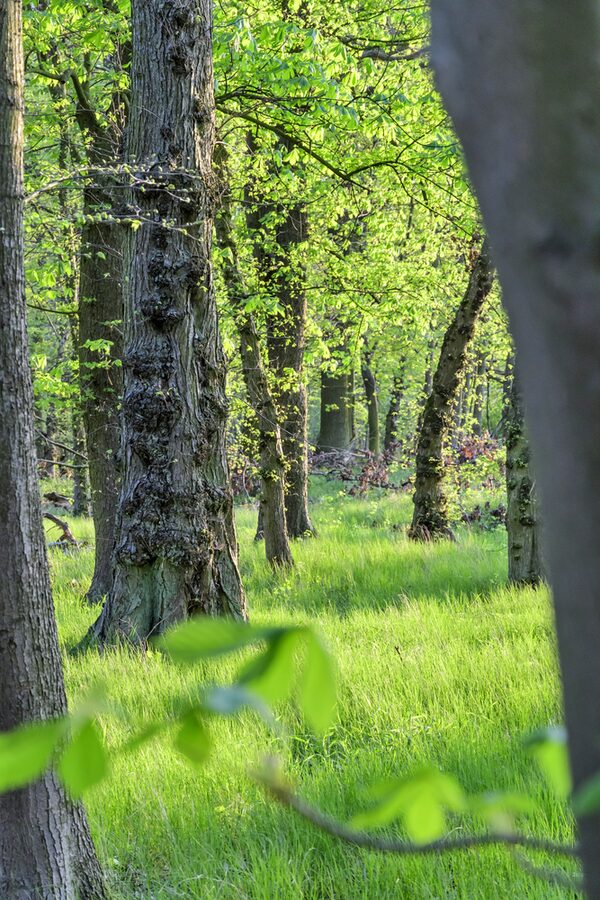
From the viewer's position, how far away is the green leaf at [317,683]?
0.48 metres

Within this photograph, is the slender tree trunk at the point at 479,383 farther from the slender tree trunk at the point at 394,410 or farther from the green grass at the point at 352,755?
the green grass at the point at 352,755

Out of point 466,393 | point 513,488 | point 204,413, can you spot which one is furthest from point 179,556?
point 466,393

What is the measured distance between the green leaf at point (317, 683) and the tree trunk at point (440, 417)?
8.87m

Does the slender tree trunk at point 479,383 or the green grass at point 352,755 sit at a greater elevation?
the slender tree trunk at point 479,383

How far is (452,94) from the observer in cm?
47

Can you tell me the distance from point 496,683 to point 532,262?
13.6 feet

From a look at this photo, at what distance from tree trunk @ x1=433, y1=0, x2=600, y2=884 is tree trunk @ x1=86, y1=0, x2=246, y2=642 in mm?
5269

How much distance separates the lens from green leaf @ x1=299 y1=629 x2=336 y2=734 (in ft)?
1.59

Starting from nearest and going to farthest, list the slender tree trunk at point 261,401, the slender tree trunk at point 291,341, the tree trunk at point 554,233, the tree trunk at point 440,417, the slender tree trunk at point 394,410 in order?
1. the tree trunk at point 554,233
2. the slender tree trunk at point 261,401
3. the tree trunk at point 440,417
4. the slender tree trunk at point 291,341
5. the slender tree trunk at point 394,410

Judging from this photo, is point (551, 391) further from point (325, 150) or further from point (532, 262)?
point (325, 150)

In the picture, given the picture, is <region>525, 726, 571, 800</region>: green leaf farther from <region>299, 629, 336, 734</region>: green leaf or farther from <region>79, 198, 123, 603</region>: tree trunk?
<region>79, 198, 123, 603</region>: tree trunk

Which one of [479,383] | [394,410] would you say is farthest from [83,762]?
[479,383]

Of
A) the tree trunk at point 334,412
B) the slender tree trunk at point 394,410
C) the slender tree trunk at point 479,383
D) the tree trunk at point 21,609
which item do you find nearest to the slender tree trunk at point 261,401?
the tree trunk at point 21,609

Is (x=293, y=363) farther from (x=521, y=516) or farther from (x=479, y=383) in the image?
(x=479, y=383)
